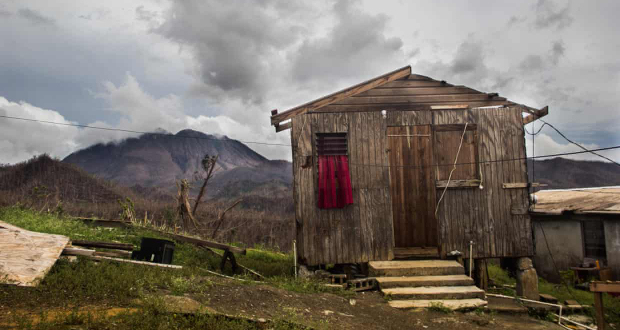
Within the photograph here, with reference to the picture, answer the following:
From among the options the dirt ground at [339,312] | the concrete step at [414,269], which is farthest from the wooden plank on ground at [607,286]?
the concrete step at [414,269]

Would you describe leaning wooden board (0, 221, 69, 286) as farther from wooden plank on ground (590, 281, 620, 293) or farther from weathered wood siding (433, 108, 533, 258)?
wooden plank on ground (590, 281, 620, 293)

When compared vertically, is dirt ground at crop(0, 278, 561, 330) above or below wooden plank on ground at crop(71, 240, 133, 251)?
below

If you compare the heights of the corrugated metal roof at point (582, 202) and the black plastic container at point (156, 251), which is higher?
the corrugated metal roof at point (582, 202)

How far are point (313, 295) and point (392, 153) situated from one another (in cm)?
436

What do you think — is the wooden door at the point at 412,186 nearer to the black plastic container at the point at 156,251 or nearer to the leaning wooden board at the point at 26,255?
the black plastic container at the point at 156,251

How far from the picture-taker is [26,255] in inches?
273

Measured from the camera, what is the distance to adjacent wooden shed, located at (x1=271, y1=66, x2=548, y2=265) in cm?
991

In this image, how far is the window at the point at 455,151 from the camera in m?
10.5

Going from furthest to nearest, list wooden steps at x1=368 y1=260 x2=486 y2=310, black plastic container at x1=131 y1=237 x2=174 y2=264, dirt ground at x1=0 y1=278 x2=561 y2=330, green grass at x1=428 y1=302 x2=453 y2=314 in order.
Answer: black plastic container at x1=131 y1=237 x2=174 y2=264, wooden steps at x1=368 y1=260 x2=486 y2=310, green grass at x1=428 y1=302 x2=453 y2=314, dirt ground at x1=0 y1=278 x2=561 y2=330

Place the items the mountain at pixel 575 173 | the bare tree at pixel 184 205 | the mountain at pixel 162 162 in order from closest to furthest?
the bare tree at pixel 184 205
the mountain at pixel 575 173
the mountain at pixel 162 162

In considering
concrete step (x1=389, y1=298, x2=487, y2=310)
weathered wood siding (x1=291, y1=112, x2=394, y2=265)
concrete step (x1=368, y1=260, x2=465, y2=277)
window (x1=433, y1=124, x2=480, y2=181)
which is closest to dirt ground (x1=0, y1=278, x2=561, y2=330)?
concrete step (x1=389, y1=298, x2=487, y2=310)

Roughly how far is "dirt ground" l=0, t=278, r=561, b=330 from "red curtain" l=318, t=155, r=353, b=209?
2.19 metres

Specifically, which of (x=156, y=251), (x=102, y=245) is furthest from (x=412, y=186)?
(x=102, y=245)

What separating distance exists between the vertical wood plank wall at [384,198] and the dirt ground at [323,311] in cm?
157
